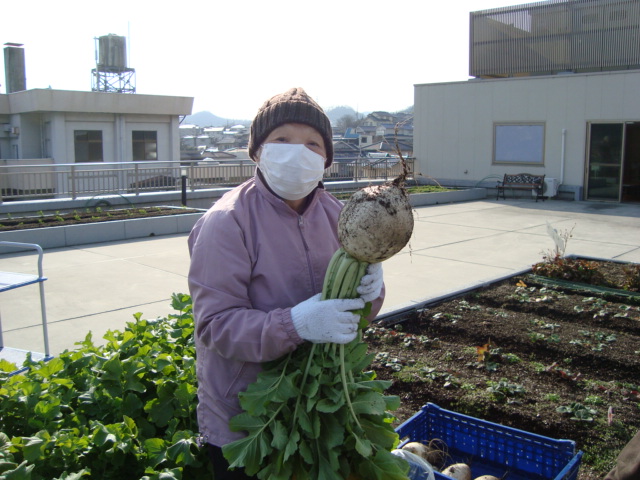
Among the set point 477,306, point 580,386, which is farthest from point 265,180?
point 477,306

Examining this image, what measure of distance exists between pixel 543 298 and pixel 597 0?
56.6 ft

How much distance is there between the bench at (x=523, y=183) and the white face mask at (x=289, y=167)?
61.1 feet

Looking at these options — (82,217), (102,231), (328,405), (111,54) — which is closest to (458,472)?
(328,405)

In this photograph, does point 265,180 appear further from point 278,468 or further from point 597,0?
point 597,0

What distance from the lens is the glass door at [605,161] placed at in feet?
62.5

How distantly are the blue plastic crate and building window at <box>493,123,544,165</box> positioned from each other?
1858cm

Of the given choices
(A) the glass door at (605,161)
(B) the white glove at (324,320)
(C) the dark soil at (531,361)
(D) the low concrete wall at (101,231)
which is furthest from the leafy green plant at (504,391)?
(A) the glass door at (605,161)

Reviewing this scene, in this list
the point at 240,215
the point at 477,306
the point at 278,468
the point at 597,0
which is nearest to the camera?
the point at 278,468

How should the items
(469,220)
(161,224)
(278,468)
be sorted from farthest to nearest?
(469,220) → (161,224) → (278,468)

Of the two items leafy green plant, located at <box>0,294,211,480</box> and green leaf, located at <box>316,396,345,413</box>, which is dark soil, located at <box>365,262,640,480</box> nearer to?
leafy green plant, located at <box>0,294,211,480</box>

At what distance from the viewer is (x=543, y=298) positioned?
7.02 meters

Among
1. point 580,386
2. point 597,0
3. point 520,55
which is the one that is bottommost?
point 580,386

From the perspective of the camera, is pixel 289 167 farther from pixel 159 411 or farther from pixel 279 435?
pixel 159 411

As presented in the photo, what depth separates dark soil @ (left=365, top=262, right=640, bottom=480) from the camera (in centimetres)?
402
